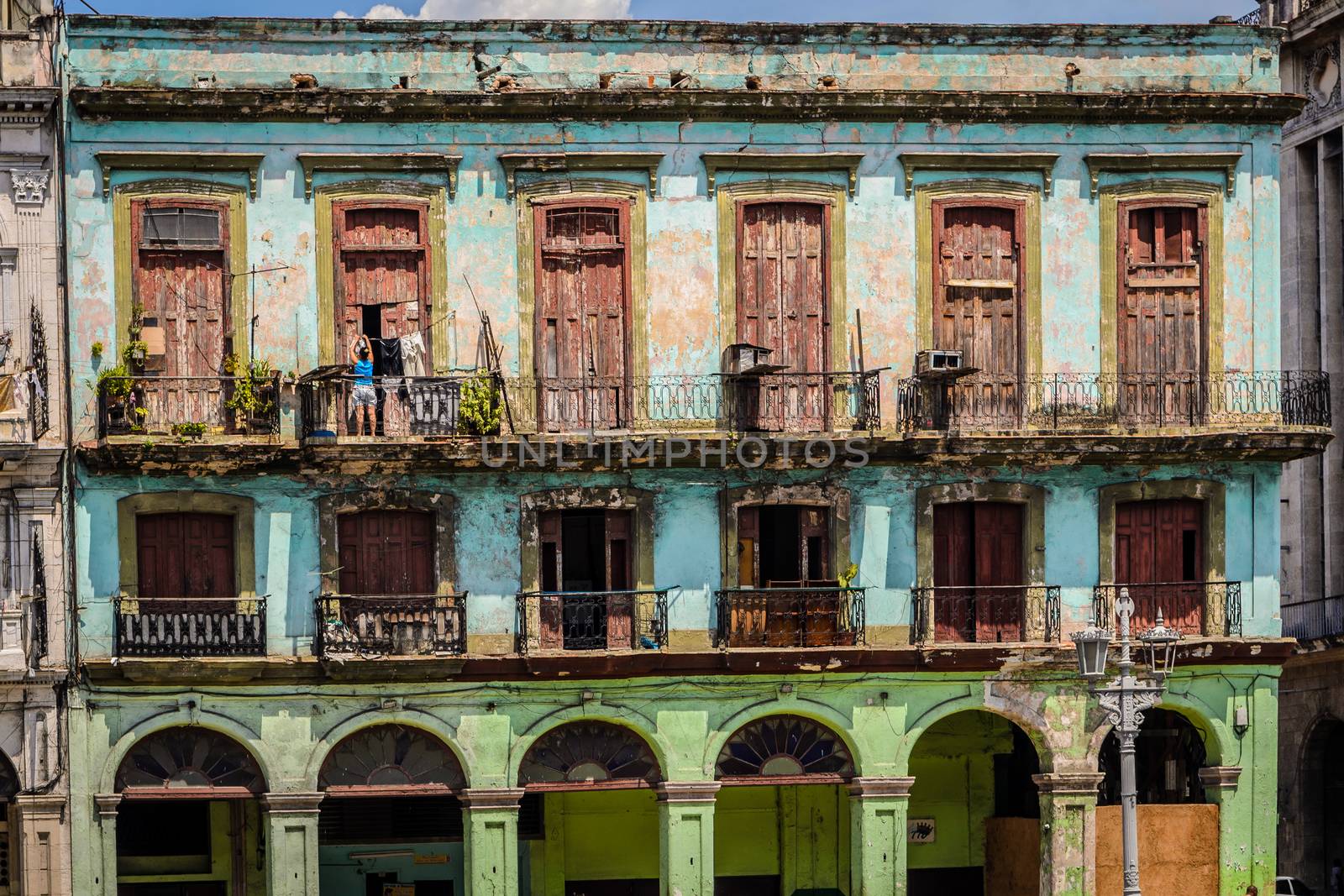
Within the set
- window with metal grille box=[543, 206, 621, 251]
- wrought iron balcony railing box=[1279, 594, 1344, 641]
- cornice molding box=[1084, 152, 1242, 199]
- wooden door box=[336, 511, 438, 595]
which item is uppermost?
cornice molding box=[1084, 152, 1242, 199]

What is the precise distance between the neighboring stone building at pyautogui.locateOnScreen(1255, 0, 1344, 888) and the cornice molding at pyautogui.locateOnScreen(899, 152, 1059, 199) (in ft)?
29.0

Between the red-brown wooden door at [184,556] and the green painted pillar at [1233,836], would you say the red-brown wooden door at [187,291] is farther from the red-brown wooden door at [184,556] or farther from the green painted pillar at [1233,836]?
the green painted pillar at [1233,836]

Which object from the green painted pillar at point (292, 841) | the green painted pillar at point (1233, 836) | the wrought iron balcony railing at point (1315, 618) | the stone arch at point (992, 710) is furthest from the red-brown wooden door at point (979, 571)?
the green painted pillar at point (292, 841)

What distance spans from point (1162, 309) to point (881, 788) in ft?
25.9

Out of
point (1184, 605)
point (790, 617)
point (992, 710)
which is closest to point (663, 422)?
point (790, 617)

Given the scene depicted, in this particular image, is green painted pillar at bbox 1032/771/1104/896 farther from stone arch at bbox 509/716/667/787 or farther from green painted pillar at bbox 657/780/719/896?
stone arch at bbox 509/716/667/787

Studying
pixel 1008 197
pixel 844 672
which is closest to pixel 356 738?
pixel 844 672

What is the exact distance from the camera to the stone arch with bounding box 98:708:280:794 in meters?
28.9

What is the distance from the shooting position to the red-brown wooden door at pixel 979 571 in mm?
30297

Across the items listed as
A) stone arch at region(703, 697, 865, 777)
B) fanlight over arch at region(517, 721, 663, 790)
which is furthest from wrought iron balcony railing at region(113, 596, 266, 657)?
stone arch at region(703, 697, 865, 777)

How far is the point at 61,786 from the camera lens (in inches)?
1130

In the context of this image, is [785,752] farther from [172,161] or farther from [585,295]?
[172,161]

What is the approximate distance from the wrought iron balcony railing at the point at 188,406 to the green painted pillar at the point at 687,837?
291 inches

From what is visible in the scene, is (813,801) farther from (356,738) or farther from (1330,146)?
(1330,146)
